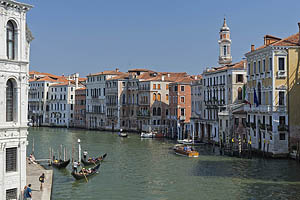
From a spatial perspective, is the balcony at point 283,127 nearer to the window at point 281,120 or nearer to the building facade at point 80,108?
the window at point 281,120

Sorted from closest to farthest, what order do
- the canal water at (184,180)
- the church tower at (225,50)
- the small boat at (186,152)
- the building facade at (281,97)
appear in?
1. the canal water at (184,180)
2. the building facade at (281,97)
3. the small boat at (186,152)
4. the church tower at (225,50)

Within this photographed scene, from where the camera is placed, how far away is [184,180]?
18156 millimetres

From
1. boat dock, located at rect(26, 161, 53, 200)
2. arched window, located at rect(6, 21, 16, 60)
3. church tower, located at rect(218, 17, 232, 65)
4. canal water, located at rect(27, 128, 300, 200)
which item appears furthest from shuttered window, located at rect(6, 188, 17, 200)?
church tower, located at rect(218, 17, 232, 65)

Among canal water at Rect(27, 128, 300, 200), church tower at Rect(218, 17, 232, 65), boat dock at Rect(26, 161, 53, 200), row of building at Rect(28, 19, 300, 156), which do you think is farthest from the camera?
church tower at Rect(218, 17, 232, 65)

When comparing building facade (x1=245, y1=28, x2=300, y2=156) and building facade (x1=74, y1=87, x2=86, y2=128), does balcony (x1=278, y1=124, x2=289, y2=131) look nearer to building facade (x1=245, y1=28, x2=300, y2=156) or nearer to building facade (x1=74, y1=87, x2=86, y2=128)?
building facade (x1=245, y1=28, x2=300, y2=156)

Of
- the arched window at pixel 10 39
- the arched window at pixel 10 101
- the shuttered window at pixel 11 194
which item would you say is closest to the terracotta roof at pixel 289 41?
the arched window at pixel 10 39

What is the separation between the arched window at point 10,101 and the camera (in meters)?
11.3

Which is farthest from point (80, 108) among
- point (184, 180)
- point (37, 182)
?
point (37, 182)

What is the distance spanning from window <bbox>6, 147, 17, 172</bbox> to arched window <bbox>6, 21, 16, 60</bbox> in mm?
2389

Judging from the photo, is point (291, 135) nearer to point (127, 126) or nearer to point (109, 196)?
point (109, 196)

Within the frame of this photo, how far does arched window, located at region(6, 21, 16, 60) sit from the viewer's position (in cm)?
1121

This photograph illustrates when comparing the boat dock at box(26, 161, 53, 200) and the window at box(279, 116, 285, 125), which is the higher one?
the window at box(279, 116, 285, 125)

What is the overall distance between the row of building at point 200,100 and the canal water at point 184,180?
9.49 feet

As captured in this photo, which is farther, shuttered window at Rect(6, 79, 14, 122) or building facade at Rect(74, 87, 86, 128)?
building facade at Rect(74, 87, 86, 128)
